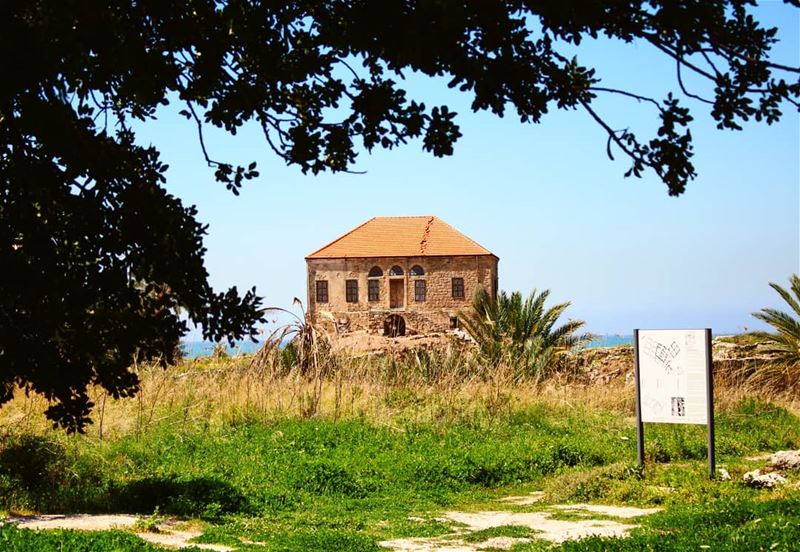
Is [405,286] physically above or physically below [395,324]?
above

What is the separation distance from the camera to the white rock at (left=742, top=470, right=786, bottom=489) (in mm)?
9008

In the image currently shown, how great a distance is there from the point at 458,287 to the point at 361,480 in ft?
107

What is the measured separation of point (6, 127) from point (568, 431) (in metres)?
9.58

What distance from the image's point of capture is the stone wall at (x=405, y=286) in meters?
42.0

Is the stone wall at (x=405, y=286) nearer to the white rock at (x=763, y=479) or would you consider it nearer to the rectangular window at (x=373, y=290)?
the rectangular window at (x=373, y=290)

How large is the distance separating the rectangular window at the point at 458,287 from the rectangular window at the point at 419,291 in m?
1.58

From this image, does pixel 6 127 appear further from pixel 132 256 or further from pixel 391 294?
pixel 391 294

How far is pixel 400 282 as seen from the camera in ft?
141

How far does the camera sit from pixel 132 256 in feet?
17.4

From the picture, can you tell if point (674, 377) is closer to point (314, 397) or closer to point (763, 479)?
point (763, 479)

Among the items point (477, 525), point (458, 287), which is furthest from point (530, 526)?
point (458, 287)

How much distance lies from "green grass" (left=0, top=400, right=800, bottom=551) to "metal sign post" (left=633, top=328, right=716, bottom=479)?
614 millimetres

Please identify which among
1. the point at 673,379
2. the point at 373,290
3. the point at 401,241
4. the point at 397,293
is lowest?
the point at 673,379

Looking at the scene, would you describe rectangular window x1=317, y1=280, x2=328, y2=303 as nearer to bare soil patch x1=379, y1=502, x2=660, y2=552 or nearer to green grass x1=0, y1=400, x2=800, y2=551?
green grass x1=0, y1=400, x2=800, y2=551
